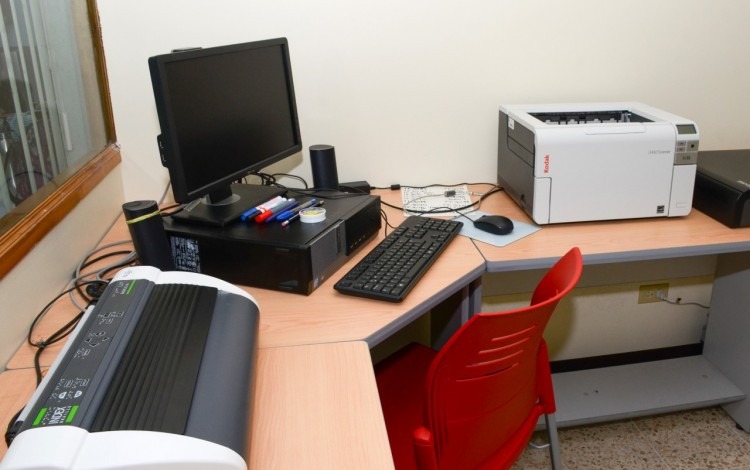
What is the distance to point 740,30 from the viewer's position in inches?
78.5

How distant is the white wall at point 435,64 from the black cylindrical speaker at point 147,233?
2.24 feet

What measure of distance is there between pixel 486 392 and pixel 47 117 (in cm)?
125

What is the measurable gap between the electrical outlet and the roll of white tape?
4.88 feet

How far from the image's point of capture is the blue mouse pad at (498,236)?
157 centimetres

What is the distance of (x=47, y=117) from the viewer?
4.75 feet

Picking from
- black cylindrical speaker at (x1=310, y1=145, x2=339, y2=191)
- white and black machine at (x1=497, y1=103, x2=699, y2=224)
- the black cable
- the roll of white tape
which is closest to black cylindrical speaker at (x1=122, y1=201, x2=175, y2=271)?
the black cable

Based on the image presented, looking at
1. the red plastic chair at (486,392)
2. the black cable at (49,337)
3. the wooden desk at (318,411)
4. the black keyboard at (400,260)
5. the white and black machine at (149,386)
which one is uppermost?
the white and black machine at (149,386)

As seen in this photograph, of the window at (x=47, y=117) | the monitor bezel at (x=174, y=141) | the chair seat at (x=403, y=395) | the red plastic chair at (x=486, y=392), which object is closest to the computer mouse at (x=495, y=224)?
the red plastic chair at (x=486, y=392)

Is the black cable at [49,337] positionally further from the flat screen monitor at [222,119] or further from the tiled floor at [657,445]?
the tiled floor at [657,445]

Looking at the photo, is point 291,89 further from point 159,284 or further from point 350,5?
point 159,284

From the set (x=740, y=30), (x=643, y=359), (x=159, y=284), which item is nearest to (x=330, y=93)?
(x=159, y=284)

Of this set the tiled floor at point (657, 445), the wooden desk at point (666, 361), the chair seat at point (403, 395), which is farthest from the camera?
the tiled floor at point (657, 445)

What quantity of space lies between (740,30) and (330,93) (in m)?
1.45

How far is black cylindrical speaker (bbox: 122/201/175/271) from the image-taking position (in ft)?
4.05
